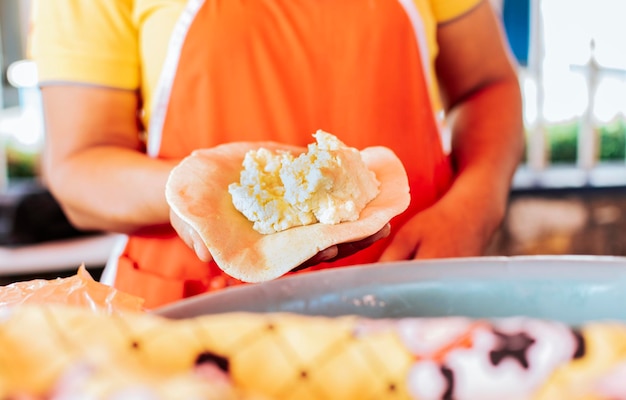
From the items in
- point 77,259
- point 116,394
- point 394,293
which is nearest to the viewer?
point 116,394

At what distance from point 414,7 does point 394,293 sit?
0.31 meters

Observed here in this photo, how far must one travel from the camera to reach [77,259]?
87 centimetres

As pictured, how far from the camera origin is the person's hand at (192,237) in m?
0.33

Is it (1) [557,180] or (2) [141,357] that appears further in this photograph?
(1) [557,180]

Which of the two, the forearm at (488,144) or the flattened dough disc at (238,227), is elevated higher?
the flattened dough disc at (238,227)

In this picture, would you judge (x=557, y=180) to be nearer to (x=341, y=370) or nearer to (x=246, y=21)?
(x=246, y=21)

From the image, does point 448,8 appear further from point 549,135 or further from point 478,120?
point 549,135

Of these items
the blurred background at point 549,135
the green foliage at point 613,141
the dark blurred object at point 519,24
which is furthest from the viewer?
the green foliage at point 613,141

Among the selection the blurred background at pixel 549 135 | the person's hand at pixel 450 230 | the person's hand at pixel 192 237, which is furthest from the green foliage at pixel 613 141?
the person's hand at pixel 192 237

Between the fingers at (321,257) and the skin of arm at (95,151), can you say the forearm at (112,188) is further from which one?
the fingers at (321,257)

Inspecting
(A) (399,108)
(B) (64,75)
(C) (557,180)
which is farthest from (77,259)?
(C) (557,180)

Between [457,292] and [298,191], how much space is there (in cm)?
9

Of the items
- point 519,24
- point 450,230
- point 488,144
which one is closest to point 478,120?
→ point 488,144

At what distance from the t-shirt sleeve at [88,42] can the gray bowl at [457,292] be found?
28 centimetres
